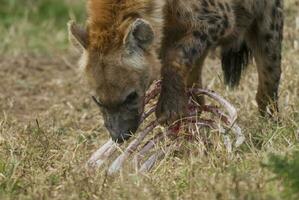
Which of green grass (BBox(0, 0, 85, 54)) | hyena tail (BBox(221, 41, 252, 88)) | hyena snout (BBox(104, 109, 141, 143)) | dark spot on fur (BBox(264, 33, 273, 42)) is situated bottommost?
green grass (BBox(0, 0, 85, 54))

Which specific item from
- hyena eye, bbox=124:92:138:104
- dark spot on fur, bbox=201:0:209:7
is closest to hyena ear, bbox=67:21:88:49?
hyena eye, bbox=124:92:138:104

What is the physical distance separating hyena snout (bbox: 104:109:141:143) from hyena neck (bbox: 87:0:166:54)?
0.42 m

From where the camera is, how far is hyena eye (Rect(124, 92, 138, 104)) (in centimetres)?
588

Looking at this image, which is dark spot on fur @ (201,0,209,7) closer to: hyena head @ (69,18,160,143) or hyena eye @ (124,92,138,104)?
hyena head @ (69,18,160,143)

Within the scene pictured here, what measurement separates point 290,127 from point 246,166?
82 cm

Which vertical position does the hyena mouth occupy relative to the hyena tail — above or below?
above

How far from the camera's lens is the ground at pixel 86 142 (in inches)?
193

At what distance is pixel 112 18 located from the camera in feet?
19.0

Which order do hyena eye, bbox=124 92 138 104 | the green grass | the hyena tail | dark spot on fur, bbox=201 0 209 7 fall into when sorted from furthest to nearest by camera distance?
the green grass < the hyena tail < dark spot on fur, bbox=201 0 209 7 < hyena eye, bbox=124 92 138 104

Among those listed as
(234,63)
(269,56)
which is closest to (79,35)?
(234,63)

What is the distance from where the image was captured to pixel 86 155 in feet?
20.4

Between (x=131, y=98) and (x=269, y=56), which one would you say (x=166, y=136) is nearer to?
(x=131, y=98)

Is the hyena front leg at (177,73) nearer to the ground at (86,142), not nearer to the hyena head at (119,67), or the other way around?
the hyena head at (119,67)

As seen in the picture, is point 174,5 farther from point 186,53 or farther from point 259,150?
point 259,150
